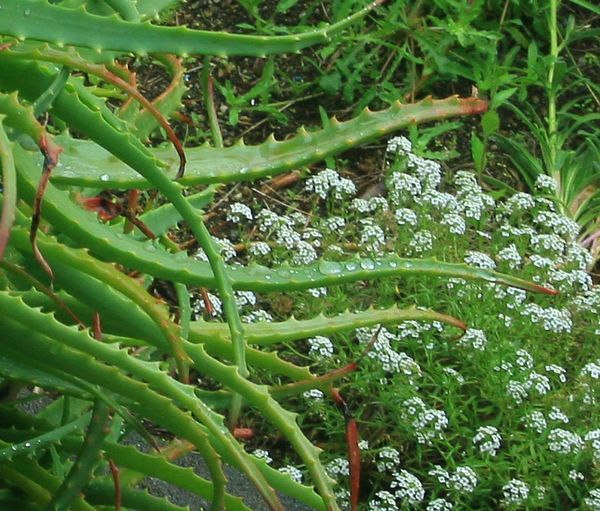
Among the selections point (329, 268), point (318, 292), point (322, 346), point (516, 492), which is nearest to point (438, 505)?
point (516, 492)

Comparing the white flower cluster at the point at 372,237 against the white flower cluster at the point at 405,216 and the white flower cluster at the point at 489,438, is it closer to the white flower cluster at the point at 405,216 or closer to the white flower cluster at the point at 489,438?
the white flower cluster at the point at 405,216

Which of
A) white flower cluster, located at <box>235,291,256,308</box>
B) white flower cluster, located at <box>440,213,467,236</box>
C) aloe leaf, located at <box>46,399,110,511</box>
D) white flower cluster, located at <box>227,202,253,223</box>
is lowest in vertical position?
aloe leaf, located at <box>46,399,110,511</box>

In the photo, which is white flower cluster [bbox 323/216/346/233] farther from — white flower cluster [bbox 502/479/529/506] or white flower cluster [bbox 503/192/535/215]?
white flower cluster [bbox 502/479/529/506]

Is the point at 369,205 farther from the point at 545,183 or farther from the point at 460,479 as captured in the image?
the point at 460,479

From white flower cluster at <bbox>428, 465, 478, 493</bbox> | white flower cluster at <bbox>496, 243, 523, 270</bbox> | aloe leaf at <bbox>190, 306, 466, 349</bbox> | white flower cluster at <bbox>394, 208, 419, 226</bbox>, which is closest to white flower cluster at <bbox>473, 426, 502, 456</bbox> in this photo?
white flower cluster at <bbox>428, 465, 478, 493</bbox>

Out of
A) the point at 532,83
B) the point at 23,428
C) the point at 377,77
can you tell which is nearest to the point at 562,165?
the point at 532,83

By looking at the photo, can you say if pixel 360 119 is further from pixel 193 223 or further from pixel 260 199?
pixel 260 199

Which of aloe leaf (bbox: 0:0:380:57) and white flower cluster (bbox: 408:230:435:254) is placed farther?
white flower cluster (bbox: 408:230:435:254)
